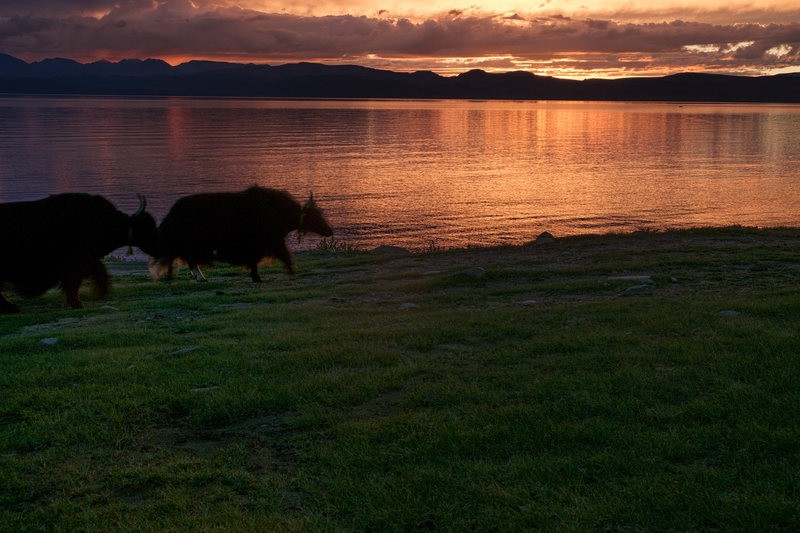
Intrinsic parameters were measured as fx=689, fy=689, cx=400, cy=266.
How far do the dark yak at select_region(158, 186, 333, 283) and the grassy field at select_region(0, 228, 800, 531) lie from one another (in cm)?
431

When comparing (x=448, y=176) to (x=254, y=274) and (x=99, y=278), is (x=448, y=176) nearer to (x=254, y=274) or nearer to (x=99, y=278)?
(x=254, y=274)

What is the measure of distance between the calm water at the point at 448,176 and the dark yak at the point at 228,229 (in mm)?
10515

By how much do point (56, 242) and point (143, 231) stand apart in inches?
85.4

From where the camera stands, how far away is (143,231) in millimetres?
14562

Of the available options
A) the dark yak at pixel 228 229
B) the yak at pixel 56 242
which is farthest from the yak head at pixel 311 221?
the yak at pixel 56 242

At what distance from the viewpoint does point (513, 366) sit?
7.62 m

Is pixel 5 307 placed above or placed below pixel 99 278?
below

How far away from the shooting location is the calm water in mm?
32312

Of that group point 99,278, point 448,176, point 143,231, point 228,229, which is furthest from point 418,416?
point 448,176

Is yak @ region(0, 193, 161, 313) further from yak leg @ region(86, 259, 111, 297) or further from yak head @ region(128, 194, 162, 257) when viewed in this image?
yak head @ region(128, 194, 162, 257)

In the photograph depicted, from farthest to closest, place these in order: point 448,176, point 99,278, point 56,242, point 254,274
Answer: point 448,176
point 254,274
point 99,278
point 56,242

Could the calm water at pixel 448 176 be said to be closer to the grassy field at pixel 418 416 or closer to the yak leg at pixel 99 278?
the yak leg at pixel 99 278

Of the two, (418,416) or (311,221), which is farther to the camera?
(311,221)

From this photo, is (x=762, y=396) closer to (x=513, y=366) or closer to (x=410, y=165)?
(x=513, y=366)
